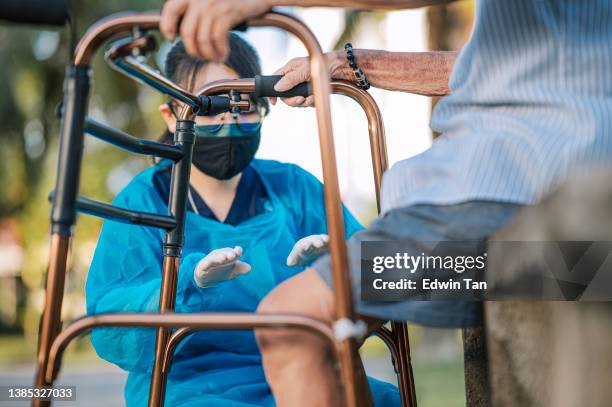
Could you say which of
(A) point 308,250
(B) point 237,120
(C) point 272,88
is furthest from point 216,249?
(B) point 237,120

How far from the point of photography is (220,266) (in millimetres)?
1678

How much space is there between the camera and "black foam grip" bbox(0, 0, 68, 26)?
1.25m

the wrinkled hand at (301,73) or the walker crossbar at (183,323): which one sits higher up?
the wrinkled hand at (301,73)

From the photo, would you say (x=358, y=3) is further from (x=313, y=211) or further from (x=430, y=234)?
(x=313, y=211)

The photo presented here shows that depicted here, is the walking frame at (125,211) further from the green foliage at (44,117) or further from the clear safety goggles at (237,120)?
the green foliage at (44,117)

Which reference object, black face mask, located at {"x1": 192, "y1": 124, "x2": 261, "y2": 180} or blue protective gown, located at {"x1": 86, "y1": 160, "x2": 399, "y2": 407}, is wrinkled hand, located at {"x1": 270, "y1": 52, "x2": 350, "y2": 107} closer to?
black face mask, located at {"x1": 192, "y1": 124, "x2": 261, "y2": 180}

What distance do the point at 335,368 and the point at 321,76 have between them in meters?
0.48

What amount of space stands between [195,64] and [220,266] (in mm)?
Result: 972

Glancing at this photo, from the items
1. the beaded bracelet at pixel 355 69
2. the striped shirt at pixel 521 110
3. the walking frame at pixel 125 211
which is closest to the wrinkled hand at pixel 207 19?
the walking frame at pixel 125 211

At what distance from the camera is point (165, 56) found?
257cm

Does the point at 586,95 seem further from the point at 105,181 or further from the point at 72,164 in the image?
the point at 105,181

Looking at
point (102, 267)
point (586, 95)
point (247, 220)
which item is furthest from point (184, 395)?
point (586, 95)

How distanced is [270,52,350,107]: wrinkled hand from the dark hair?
0.45m

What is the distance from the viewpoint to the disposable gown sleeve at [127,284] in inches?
75.2
